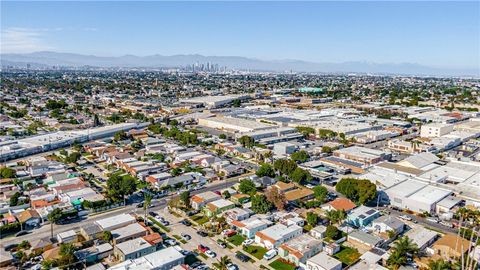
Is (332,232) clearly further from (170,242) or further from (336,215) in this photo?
(170,242)

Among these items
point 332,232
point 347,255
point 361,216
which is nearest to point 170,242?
point 332,232

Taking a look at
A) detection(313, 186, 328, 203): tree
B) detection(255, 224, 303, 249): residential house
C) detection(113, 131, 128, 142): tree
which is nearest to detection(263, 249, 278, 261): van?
detection(255, 224, 303, 249): residential house

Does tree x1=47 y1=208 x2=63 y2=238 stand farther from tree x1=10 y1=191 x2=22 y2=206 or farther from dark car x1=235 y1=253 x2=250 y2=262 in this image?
dark car x1=235 y1=253 x2=250 y2=262

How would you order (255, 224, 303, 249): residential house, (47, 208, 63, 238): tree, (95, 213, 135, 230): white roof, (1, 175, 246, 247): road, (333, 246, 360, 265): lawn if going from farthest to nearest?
(47, 208, 63, 238): tree < (95, 213, 135, 230): white roof < (1, 175, 246, 247): road < (255, 224, 303, 249): residential house < (333, 246, 360, 265): lawn

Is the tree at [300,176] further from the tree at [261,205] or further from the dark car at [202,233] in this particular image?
the dark car at [202,233]

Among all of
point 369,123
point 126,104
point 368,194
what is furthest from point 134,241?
point 126,104

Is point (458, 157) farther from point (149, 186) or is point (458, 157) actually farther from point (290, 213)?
point (149, 186)
